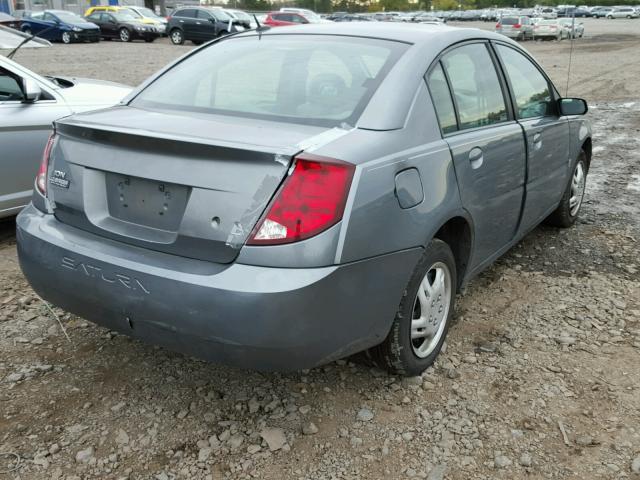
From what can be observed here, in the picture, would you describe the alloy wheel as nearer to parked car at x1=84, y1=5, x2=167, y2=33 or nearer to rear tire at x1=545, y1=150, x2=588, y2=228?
rear tire at x1=545, y1=150, x2=588, y2=228

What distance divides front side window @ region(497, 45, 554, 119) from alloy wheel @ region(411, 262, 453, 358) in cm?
129

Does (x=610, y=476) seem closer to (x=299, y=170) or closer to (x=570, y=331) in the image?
(x=570, y=331)

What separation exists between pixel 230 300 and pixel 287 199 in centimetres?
40

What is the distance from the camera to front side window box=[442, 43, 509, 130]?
314cm

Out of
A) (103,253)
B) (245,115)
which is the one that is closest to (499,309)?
(245,115)

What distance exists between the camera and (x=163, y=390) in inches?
114

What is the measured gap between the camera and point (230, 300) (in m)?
2.21

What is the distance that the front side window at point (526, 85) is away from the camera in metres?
3.78

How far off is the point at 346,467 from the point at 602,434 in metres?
1.10

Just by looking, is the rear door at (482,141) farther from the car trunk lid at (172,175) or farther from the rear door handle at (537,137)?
the car trunk lid at (172,175)

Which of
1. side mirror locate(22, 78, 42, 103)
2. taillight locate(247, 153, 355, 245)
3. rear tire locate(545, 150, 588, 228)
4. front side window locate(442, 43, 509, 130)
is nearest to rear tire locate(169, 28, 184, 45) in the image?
side mirror locate(22, 78, 42, 103)

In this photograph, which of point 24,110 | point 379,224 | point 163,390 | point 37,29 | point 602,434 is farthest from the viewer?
point 37,29

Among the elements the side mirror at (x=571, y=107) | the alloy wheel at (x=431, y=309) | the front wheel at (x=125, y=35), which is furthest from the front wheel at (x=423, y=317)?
the front wheel at (x=125, y=35)

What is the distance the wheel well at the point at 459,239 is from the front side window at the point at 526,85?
100 cm
